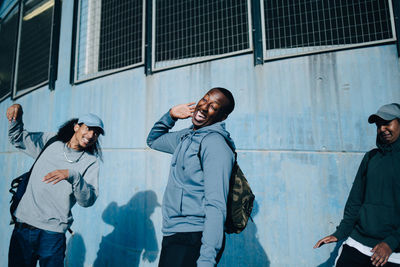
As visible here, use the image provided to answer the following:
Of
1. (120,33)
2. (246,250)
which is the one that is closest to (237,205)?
(246,250)

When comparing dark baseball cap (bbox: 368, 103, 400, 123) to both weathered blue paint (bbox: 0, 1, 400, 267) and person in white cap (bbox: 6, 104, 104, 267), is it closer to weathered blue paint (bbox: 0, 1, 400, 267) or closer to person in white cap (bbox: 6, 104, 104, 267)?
weathered blue paint (bbox: 0, 1, 400, 267)

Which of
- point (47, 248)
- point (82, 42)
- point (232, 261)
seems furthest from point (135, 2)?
point (232, 261)

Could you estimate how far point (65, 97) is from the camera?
17.8ft

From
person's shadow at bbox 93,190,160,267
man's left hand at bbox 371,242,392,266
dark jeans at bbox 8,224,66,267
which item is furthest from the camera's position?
person's shadow at bbox 93,190,160,267

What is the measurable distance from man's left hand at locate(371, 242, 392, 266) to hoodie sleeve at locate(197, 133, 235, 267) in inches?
57.0

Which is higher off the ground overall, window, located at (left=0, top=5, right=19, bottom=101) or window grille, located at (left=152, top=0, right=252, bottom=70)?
window, located at (left=0, top=5, right=19, bottom=101)

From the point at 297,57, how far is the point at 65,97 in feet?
14.5

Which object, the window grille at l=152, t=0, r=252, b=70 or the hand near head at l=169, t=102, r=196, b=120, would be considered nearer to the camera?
the hand near head at l=169, t=102, r=196, b=120

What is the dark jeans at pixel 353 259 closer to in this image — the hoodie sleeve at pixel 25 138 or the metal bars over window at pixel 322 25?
the metal bars over window at pixel 322 25

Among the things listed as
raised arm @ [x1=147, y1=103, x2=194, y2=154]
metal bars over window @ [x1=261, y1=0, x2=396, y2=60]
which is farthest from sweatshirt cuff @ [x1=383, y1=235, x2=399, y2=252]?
metal bars over window @ [x1=261, y1=0, x2=396, y2=60]

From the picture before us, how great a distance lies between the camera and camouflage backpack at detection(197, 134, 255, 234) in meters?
1.87

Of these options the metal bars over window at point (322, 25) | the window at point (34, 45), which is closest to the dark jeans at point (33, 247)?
the metal bars over window at point (322, 25)

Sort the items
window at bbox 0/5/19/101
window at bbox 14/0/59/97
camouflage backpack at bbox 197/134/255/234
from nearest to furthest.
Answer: camouflage backpack at bbox 197/134/255/234 < window at bbox 14/0/59/97 < window at bbox 0/5/19/101

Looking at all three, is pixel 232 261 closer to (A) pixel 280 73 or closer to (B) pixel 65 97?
(A) pixel 280 73
